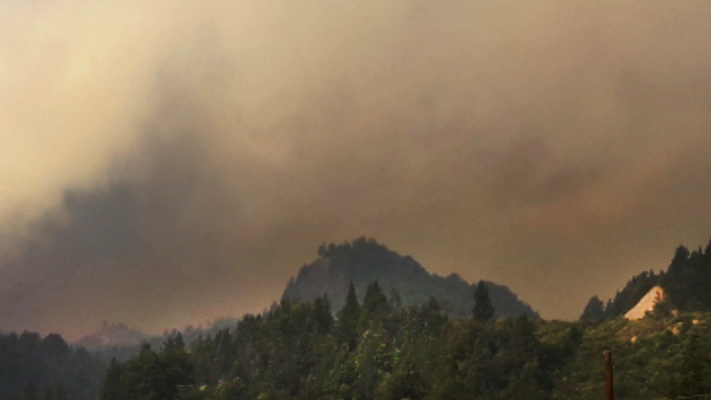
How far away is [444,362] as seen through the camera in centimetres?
15450

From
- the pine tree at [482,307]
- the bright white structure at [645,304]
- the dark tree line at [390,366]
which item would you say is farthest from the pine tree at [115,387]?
the bright white structure at [645,304]

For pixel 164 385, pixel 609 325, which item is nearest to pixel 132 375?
pixel 164 385

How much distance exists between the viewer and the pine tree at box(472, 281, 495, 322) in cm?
18738

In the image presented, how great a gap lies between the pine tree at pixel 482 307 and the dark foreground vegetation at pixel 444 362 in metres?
0.34

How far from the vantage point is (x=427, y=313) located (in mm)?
190125

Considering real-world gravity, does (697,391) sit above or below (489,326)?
below

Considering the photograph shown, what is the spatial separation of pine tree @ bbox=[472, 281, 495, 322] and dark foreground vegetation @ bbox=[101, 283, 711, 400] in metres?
0.34

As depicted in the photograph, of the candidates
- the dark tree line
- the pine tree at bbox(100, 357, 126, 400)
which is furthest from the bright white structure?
the pine tree at bbox(100, 357, 126, 400)

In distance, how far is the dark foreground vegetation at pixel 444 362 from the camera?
433 feet

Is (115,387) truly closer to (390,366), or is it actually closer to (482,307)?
(390,366)

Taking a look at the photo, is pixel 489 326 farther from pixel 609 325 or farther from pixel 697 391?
pixel 697 391

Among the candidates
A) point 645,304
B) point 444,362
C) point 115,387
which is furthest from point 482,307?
point 115,387

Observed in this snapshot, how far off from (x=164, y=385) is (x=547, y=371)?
3267 inches

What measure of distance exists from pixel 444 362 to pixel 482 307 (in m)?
38.1
